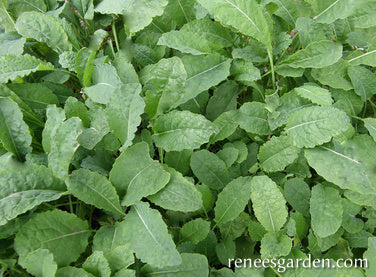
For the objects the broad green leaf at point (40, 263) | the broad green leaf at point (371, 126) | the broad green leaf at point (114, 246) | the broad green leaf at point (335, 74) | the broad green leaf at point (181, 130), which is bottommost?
the broad green leaf at point (114, 246)

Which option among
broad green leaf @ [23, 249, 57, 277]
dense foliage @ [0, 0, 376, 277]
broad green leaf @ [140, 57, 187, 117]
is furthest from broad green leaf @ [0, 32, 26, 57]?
broad green leaf @ [23, 249, 57, 277]

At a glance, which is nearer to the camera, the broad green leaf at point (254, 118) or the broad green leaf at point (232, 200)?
the broad green leaf at point (232, 200)

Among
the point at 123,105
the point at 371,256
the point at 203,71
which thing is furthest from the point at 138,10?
the point at 371,256

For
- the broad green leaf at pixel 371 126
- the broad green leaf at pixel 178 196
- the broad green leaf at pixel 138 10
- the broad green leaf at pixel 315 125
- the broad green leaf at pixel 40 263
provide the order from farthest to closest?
the broad green leaf at pixel 138 10
the broad green leaf at pixel 371 126
the broad green leaf at pixel 315 125
the broad green leaf at pixel 178 196
the broad green leaf at pixel 40 263

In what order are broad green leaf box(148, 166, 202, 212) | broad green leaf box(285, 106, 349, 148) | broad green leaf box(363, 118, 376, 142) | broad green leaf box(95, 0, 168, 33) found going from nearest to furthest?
broad green leaf box(148, 166, 202, 212) → broad green leaf box(285, 106, 349, 148) → broad green leaf box(363, 118, 376, 142) → broad green leaf box(95, 0, 168, 33)

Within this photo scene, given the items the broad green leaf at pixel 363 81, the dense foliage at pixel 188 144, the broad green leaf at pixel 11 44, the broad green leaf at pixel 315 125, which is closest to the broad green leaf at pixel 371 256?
the dense foliage at pixel 188 144

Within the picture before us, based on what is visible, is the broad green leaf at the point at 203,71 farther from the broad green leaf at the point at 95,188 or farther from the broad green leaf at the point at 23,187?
the broad green leaf at the point at 23,187

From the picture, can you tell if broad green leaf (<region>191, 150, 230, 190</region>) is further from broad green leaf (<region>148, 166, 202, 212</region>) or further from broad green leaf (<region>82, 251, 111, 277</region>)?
broad green leaf (<region>82, 251, 111, 277</region>)

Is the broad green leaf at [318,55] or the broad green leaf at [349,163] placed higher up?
the broad green leaf at [318,55]
